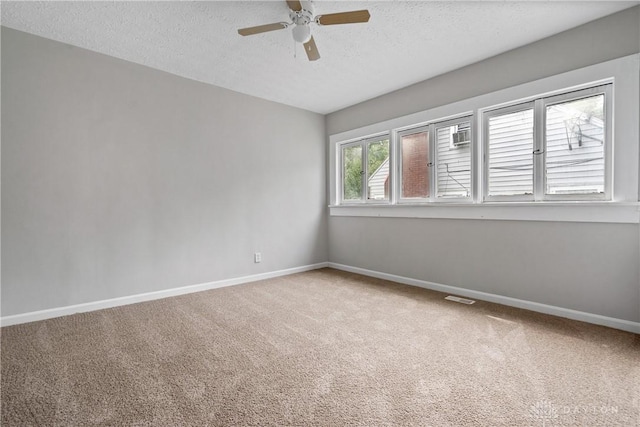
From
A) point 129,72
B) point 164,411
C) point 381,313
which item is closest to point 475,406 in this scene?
point 381,313

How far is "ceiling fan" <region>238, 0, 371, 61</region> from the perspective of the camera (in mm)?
2082

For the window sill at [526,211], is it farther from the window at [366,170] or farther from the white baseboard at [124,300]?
the white baseboard at [124,300]

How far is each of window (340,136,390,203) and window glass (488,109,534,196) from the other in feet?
4.56

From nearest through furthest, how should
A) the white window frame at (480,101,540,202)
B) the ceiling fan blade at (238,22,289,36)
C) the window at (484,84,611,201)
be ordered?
1. the ceiling fan blade at (238,22,289,36)
2. the window at (484,84,611,201)
3. the white window frame at (480,101,540,202)

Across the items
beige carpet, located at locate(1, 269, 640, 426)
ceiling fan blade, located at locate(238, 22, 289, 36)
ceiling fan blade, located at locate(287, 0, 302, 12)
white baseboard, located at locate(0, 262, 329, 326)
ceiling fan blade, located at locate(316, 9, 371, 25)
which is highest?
ceiling fan blade, located at locate(287, 0, 302, 12)

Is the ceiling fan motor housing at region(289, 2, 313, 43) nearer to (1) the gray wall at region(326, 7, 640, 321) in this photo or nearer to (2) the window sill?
(1) the gray wall at region(326, 7, 640, 321)

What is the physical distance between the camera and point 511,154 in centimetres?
299

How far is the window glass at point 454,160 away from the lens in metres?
3.35

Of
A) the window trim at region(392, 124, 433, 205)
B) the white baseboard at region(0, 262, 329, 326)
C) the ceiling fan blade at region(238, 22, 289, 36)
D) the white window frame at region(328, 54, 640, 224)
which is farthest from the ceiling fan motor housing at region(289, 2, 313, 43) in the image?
the white baseboard at region(0, 262, 329, 326)

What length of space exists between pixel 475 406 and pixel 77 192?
11.8 feet

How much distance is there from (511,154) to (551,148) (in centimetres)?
32

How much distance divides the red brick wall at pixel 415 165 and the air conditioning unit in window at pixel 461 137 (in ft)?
1.14

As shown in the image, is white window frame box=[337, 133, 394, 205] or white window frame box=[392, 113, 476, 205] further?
white window frame box=[337, 133, 394, 205]

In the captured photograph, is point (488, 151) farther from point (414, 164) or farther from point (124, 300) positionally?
point (124, 300)
